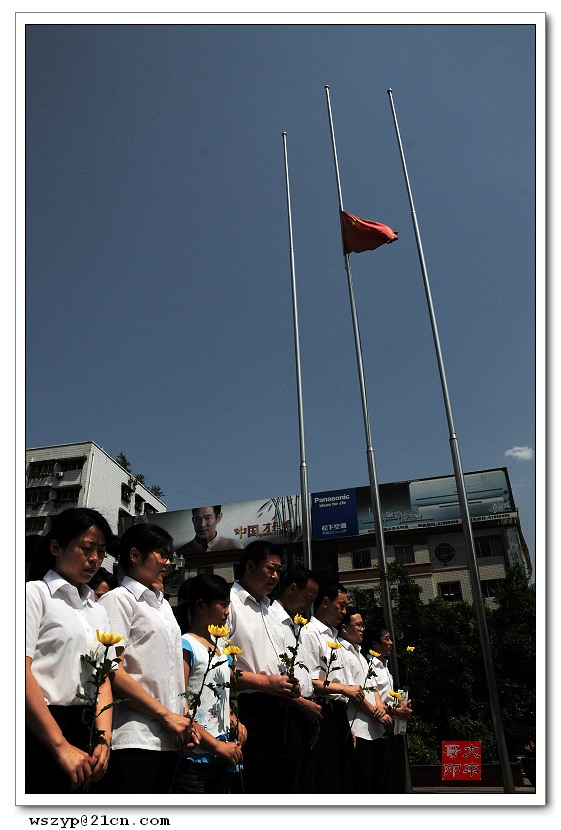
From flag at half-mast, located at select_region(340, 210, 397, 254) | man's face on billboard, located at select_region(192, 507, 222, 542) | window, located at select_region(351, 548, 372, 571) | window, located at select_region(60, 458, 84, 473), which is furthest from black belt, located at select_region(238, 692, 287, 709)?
window, located at select_region(60, 458, 84, 473)

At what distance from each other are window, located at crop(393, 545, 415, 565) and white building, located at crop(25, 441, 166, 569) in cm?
1143

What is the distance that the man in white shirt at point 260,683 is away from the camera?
2.55m

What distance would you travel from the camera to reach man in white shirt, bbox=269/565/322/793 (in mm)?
2668

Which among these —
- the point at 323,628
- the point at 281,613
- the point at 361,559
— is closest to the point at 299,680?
the point at 281,613

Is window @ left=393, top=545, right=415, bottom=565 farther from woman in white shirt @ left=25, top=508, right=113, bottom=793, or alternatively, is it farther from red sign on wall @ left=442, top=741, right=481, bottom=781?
woman in white shirt @ left=25, top=508, right=113, bottom=793

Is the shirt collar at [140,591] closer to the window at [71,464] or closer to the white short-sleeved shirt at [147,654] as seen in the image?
the white short-sleeved shirt at [147,654]

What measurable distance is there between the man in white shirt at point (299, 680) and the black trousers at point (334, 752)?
0.23 meters

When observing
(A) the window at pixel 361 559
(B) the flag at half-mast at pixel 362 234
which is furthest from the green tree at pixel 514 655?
(B) the flag at half-mast at pixel 362 234

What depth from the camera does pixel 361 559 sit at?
79.5 feet

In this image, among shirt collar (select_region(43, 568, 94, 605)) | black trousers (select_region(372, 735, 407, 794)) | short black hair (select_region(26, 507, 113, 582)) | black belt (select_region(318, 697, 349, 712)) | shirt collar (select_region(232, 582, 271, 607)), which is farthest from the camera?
black trousers (select_region(372, 735, 407, 794))

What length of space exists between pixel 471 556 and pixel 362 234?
13.3 ft

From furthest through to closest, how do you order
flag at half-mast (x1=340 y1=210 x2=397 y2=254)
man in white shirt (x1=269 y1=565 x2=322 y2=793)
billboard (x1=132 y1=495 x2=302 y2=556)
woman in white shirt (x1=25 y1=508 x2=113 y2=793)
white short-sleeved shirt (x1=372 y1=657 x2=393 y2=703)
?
billboard (x1=132 y1=495 x2=302 y2=556), flag at half-mast (x1=340 y1=210 x2=397 y2=254), white short-sleeved shirt (x1=372 y1=657 x2=393 y2=703), man in white shirt (x1=269 y1=565 x2=322 y2=793), woman in white shirt (x1=25 y1=508 x2=113 y2=793)
